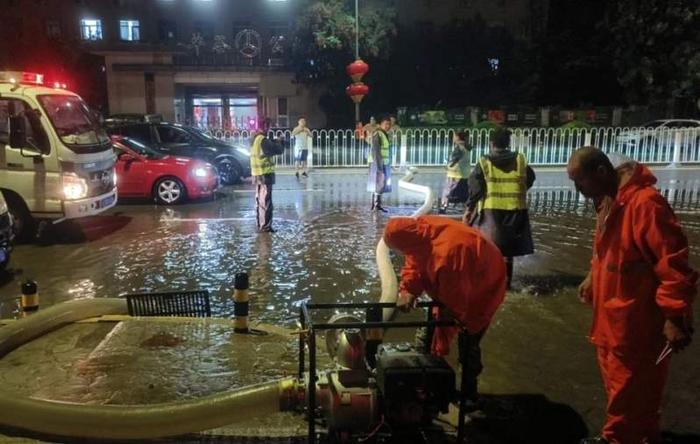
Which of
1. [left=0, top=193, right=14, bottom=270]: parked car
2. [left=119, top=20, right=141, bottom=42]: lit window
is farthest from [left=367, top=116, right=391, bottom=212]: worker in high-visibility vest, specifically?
[left=119, top=20, right=141, bottom=42]: lit window

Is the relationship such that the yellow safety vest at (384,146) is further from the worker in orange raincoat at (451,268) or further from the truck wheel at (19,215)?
the worker in orange raincoat at (451,268)

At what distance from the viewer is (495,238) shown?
6.81 m

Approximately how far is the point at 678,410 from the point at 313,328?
2.78 m

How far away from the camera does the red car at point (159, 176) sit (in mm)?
13266

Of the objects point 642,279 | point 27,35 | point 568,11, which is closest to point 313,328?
point 642,279

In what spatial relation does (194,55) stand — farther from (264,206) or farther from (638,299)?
(638,299)

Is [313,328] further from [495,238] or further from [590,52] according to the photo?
[590,52]

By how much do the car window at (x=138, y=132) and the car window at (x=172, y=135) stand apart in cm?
27

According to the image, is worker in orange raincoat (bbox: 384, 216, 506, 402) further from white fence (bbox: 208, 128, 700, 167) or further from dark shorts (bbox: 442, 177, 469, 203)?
white fence (bbox: 208, 128, 700, 167)

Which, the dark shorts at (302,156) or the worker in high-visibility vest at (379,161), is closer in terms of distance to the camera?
the worker in high-visibility vest at (379,161)

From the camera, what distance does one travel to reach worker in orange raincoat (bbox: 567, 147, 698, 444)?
3275 millimetres

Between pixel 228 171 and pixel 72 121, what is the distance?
233 inches

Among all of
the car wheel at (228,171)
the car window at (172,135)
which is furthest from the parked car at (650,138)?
the car window at (172,135)

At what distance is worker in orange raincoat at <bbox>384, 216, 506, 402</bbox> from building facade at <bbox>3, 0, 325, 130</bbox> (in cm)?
3000
